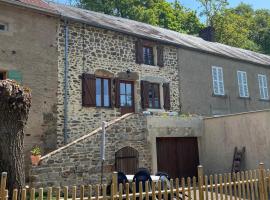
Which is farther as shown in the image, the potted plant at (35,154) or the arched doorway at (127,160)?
the arched doorway at (127,160)

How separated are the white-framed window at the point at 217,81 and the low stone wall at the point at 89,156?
22.9 feet

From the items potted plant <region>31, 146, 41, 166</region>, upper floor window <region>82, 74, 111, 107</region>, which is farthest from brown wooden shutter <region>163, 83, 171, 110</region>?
potted plant <region>31, 146, 41, 166</region>

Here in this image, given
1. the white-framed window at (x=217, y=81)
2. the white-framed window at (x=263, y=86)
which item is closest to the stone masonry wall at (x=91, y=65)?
the white-framed window at (x=217, y=81)

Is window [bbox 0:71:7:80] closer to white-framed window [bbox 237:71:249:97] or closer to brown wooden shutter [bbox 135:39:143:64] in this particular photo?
brown wooden shutter [bbox 135:39:143:64]

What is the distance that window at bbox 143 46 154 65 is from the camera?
51.4 ft

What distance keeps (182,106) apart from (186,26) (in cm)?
1930

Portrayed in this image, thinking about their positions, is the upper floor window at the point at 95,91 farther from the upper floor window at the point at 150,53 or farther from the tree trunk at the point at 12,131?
the tree trunk at the point at 12,131

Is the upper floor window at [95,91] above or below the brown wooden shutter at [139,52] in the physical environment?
below

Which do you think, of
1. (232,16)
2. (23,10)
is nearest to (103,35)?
(23,10)

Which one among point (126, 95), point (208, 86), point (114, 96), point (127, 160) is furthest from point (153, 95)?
point (127, 160)

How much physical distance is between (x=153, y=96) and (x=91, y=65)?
11.5ft

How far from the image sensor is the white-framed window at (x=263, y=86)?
2067cm

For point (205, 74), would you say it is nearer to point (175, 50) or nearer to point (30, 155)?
point (175, 50)

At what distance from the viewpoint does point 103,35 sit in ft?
46.7
